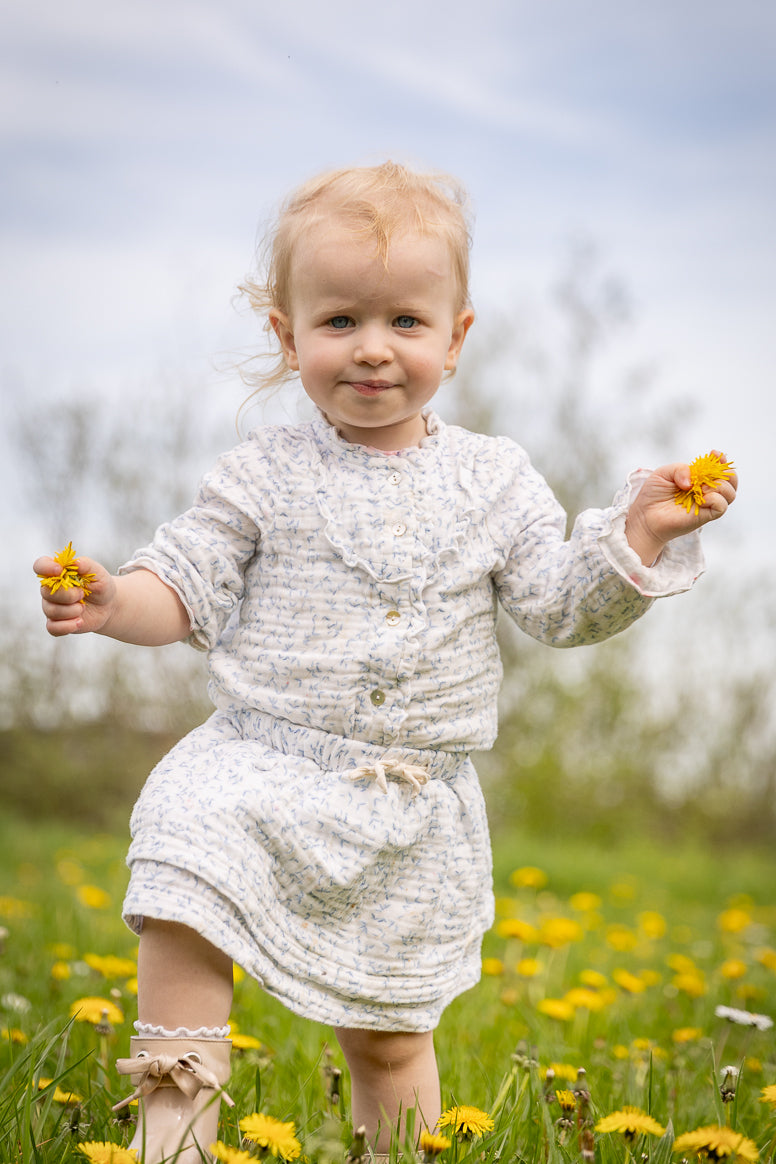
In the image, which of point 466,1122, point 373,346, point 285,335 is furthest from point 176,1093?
point 285,335

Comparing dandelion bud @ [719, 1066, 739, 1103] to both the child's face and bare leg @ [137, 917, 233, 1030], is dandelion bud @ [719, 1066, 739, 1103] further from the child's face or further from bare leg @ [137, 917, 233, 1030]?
the child's face

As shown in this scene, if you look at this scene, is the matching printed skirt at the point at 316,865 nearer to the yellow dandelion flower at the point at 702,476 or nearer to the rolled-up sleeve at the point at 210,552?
the rolled-up sleeve at the point at 210,552

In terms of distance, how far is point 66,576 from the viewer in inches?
69.0

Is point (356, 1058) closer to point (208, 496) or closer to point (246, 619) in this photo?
point (246, 619)

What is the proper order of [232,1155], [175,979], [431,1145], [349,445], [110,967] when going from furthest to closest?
[110,967]
[349,445]
[175,979]
[431,1145]
[232,1155]

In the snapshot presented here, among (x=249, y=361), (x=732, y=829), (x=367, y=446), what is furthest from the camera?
(x=732, y=829)

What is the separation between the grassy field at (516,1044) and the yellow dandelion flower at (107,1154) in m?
0.01

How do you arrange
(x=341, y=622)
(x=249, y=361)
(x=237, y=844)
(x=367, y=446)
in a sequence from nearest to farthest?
1. (x=237, y=844)
2. (x=341, y=622)
3. (x=367, y=446)
4. (x=249, y=361)

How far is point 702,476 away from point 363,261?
661mm

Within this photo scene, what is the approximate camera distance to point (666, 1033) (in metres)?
3.11

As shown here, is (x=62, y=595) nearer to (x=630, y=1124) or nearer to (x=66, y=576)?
(x=66, y=576)

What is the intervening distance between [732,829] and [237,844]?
1141 cm

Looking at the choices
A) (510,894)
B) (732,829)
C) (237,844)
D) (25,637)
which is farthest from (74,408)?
(237,844)

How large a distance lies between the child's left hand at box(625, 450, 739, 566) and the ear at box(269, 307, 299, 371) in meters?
0.68
